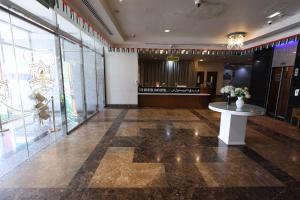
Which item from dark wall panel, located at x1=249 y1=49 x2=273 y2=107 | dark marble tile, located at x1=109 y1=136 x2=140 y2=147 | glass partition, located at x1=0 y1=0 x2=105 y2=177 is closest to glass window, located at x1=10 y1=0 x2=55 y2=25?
glass partition, located at x1=0 y1=0 x2=105 y2=177

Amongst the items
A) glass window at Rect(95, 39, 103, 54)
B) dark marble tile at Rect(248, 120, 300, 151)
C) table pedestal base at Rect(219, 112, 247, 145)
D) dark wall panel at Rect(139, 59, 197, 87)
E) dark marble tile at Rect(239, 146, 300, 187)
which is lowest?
dark marble tile at Rect(239, 146, 300, 187)

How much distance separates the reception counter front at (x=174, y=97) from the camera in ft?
27.9

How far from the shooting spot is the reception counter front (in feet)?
27.9

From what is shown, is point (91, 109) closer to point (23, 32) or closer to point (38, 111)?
point (38, 111)

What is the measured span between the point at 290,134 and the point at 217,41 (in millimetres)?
5030

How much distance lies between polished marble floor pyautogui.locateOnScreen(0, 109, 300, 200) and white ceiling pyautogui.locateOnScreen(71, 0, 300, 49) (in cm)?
334

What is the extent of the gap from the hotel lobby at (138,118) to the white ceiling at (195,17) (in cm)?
3

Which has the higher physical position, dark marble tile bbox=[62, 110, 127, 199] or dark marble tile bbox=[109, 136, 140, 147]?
dark marble tile bbox=[109, 136, 140, 147]

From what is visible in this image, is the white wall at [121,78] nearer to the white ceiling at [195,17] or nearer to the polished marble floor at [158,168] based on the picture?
the white ceiling at [195,17]

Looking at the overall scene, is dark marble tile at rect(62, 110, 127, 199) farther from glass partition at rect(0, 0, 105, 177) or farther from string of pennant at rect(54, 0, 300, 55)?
string of pennant at rect(54, 0, 300, 55)

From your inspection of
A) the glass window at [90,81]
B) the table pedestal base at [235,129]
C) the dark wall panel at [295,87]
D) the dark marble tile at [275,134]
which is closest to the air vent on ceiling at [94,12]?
the glass window at [90,81]

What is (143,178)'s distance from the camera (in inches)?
101

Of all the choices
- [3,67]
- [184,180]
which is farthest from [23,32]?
[184,180]

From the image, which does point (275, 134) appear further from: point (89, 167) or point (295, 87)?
point (89, 167)
